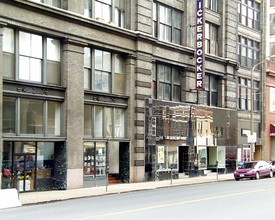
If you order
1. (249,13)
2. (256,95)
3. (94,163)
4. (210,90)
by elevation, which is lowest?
(94,163)

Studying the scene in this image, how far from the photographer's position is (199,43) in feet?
119

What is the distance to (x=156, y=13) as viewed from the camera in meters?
34.5

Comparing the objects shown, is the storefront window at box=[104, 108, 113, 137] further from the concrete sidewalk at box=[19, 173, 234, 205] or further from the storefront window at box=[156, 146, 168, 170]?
the storefront window at box=[156, 146, 168, 170]

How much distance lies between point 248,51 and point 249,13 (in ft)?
11.4

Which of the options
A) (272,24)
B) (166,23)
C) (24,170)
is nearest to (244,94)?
(166,23)

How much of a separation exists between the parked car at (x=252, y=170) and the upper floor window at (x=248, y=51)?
1158 cm

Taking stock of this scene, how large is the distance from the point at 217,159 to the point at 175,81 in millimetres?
8080

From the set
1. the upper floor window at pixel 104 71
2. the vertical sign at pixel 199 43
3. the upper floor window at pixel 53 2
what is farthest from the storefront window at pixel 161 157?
the upper floor window at pixel 53 2

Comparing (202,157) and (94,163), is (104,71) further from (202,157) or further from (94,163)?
(202,157)

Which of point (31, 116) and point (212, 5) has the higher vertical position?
point (212, 5)

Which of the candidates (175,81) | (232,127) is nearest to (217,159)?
(232,127)

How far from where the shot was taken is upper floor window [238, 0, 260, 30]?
1793 inches

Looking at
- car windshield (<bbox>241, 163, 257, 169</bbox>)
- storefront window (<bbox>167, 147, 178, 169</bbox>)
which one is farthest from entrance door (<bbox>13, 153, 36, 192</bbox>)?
car windshield (<bbox>241, 163, 257, 169</bbox>)

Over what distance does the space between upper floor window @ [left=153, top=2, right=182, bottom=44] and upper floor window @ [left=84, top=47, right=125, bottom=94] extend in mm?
4278
